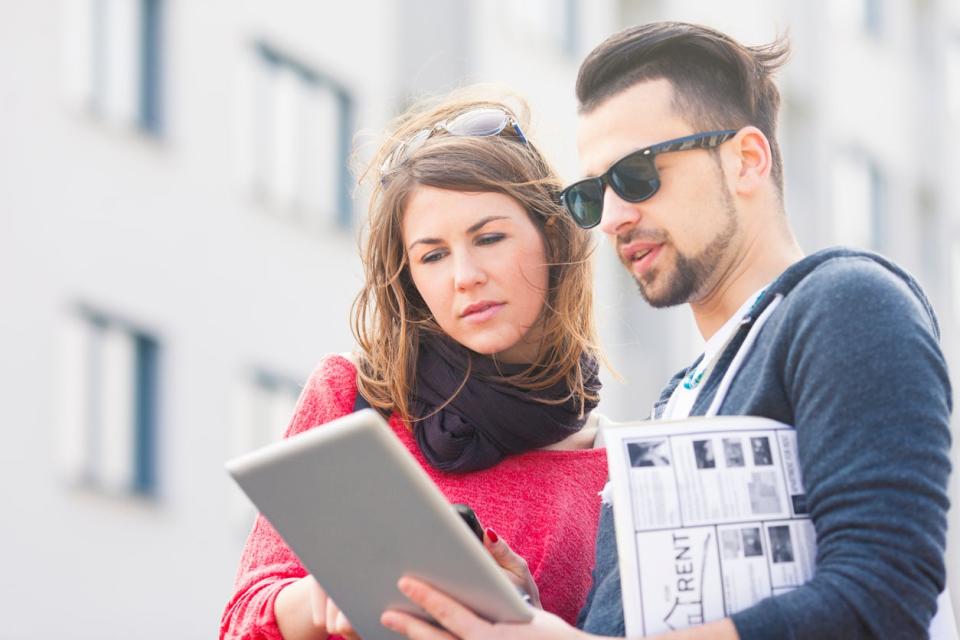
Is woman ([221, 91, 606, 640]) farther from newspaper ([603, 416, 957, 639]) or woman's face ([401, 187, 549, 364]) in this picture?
newspaper ([603, 416, 957, 639])

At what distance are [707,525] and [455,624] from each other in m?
0.40

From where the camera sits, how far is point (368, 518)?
9.21 ft

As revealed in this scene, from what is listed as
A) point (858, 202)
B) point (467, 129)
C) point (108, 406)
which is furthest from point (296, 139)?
point (467, 129)

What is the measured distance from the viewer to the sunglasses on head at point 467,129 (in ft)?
13.1

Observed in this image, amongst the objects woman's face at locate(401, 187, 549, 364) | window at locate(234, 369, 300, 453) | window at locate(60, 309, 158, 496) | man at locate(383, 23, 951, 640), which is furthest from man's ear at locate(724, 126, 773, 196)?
window at locate(234, 369, 300, 453)

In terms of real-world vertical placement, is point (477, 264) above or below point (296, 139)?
below

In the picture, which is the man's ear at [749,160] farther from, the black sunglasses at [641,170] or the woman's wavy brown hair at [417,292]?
the woman's wavy brown hair at [417,292]

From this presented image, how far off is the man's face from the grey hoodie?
0.33 metres

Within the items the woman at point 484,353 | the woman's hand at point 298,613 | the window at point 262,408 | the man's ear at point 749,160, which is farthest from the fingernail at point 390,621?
the window at point 262,408

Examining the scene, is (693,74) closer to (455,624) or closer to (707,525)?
(707,525)

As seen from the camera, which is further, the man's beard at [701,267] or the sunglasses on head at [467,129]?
the sunglasses on head at [467,129]

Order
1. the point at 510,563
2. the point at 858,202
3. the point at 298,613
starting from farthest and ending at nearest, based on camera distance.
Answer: the point at 858,202
the point at 298,613
the point at 510,563

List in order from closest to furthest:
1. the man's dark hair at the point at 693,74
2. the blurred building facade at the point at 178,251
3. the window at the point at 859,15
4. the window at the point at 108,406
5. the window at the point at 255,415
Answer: the man's dark hair at the point at 693,74
the blurred building facade at the point at 178,251
the window at the point at 108,406
the window at the point at 255,415
the window at the point at 859,15

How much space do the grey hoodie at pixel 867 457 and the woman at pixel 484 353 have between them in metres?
0.97
